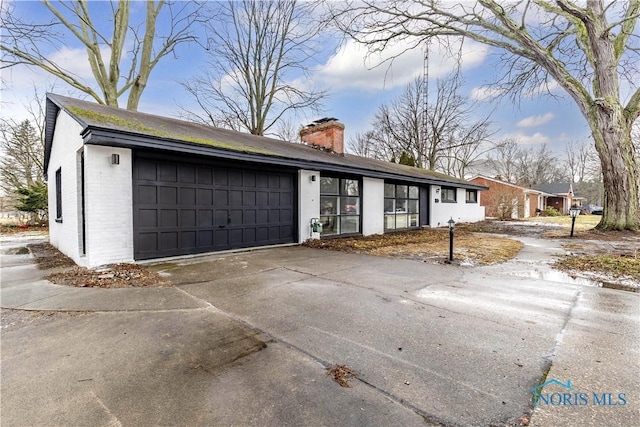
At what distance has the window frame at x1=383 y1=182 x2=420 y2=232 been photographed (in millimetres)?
13016

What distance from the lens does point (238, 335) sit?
299cm

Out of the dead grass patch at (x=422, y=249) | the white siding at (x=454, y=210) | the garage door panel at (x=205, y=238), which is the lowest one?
the dead grass patch at (x=422, y=249)

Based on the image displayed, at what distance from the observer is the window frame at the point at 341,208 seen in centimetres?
1046

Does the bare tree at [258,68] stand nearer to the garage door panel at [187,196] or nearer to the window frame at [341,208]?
the window frame at [341,208]

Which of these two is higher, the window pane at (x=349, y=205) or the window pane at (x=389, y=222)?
the window pane at (x=349, y=205)

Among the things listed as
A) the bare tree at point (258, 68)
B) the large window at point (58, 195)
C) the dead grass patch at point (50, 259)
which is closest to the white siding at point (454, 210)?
the bare tree at point (258, 68)

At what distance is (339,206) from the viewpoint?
1096cm

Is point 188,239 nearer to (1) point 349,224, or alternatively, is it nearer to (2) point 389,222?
(1) point 349,224

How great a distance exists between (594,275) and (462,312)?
3.90m

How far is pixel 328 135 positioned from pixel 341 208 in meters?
3.86

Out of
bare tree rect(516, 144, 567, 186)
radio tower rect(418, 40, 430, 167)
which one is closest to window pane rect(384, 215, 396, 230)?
radio tower rect(418, 40, 430, 167)

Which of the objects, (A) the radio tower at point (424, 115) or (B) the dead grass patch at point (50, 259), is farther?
(A) the radio tower at point (424, 115)

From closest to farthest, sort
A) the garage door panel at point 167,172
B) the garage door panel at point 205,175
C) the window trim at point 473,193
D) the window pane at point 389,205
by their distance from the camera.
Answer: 1. the garage door panel at point 167,172
2. the garage door panel at point 205,175
3. the window pane at point 389,205
4. the window trim at point 473,193

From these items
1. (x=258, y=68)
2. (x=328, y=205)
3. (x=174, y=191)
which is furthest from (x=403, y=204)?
(x=258, y=68)
